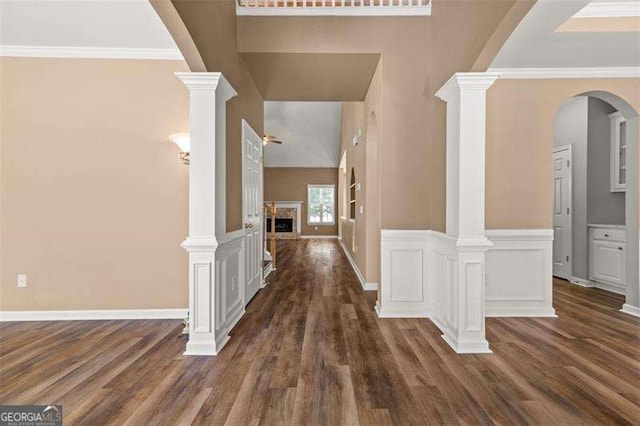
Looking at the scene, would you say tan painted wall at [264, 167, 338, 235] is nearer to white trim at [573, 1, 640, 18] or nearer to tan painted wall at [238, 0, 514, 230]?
tan painted wall at [238, 0, 514, 230]

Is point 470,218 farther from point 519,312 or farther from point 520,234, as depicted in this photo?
point 519,312

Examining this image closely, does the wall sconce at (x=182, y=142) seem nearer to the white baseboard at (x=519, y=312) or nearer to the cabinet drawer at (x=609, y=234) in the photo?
the white baseboard at (x=519, y=312)

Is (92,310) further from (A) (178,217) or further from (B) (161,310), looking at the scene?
(A) (178,217)

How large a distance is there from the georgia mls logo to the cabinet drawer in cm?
582

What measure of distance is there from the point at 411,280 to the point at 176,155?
2814 millimetres

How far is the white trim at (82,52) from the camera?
312 centimetres

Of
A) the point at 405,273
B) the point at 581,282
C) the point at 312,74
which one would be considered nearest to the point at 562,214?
the point at 581,282

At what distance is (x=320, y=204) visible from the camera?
Result: 12.5 meters

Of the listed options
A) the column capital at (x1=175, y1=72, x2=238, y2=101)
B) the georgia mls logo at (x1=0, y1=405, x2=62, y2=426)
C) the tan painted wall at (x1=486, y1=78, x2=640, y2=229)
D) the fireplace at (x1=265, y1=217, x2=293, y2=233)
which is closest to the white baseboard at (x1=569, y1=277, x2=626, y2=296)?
the tan painted wall at (x1=486, y1=78, x2=640, y2=229)

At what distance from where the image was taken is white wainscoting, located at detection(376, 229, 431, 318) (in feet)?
10.7

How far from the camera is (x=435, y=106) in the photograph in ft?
10.3

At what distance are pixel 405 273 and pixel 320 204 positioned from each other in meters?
9.26

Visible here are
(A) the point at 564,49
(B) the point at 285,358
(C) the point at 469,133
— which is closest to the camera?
(B) the point at 285,358

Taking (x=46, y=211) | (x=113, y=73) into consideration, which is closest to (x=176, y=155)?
(x=113, y=73)
